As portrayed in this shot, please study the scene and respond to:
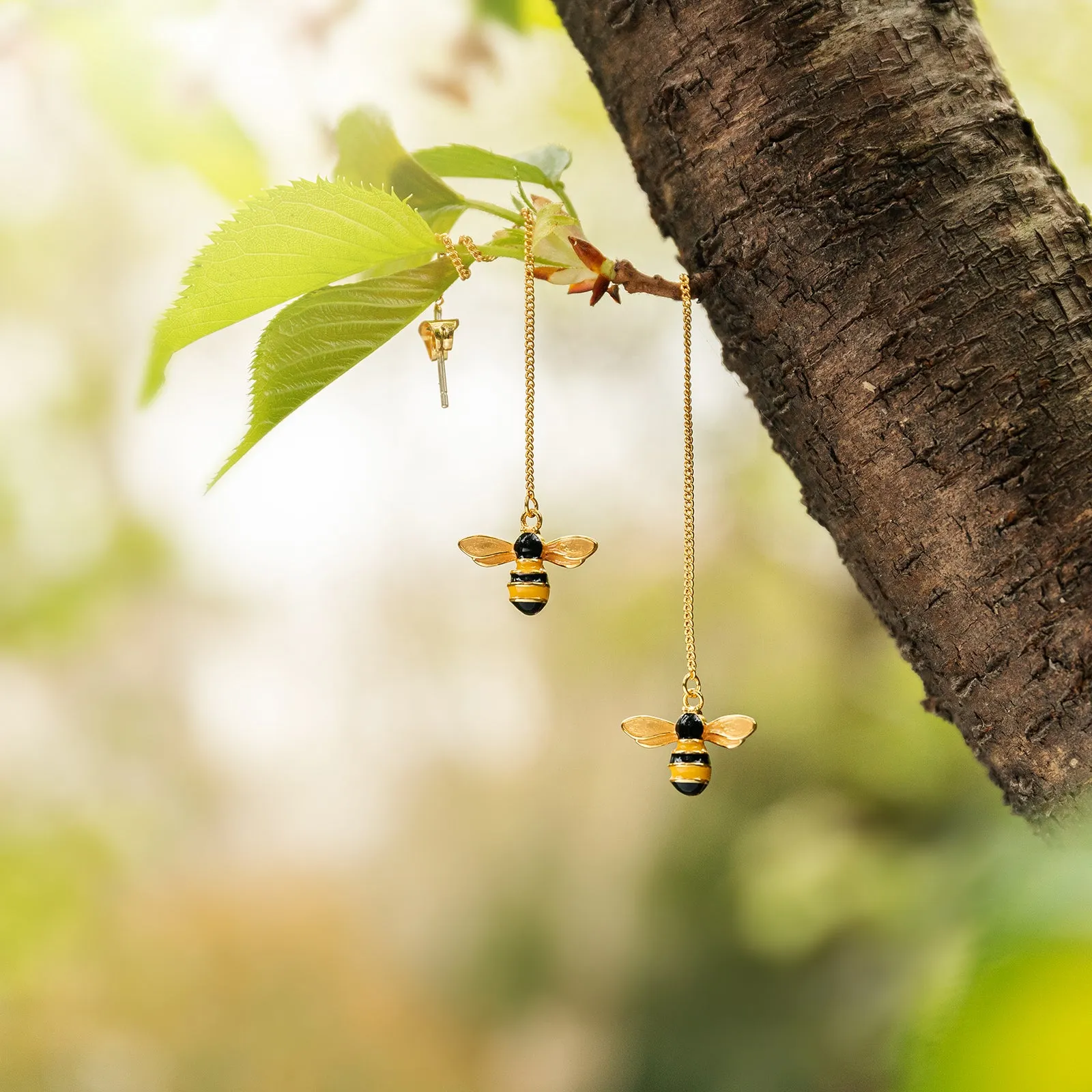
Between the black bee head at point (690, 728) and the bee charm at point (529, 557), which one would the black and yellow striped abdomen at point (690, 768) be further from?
the bee charm at point (529, 557)

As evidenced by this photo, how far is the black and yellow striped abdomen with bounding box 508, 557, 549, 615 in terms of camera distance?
1.94ft

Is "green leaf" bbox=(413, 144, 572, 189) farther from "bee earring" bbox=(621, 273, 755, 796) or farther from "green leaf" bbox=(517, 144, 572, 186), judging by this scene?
"bee earring" bbox=(621, 273, 755, 796)

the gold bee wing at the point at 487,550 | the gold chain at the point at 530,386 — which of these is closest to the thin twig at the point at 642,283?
the gold chain at the point at 530,386

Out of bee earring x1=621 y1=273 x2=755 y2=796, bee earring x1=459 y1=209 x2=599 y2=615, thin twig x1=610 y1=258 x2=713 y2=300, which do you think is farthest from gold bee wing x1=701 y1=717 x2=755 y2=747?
thin twig x1=610 y1=258 x2=713 y2=300

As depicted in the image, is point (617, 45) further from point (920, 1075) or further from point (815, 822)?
point (815, 822)

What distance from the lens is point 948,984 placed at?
0.13 metres

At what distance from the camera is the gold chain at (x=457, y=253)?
49 centimetres

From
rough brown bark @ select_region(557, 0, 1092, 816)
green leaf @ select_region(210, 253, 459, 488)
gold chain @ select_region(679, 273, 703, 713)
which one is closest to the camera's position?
rough brown bark @ select_region(557, 0, 1092, 816)

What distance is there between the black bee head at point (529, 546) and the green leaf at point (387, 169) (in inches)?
7.2

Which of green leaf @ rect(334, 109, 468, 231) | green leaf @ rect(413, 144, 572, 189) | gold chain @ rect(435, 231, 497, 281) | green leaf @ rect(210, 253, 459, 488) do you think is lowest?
green leaf @ rect(210, 253, 459, 488)

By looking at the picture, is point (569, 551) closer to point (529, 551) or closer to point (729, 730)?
point (529, 551)

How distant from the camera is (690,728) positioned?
577 mm

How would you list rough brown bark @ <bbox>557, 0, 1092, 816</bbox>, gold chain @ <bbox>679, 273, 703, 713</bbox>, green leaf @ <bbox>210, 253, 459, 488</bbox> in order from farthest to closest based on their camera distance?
gold chain @ <bbox>679, 273, 703, 713</bbox>
green leaf @ <bbox>210, 253, 459, 488</bbox>
rough brown bark @ <bbox>557, 0, 1092, 816</bbox>

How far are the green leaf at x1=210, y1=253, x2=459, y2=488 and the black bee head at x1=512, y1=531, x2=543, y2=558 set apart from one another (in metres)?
0.16
